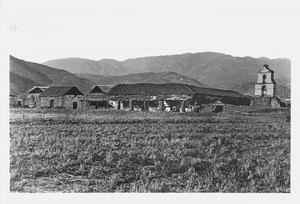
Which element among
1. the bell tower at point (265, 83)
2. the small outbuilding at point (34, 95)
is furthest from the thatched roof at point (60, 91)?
the bell tower at point (265, 83)

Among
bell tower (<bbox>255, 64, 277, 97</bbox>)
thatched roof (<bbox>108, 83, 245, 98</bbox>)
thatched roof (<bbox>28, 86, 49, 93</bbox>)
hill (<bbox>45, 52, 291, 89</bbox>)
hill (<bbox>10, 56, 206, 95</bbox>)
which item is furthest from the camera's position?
thatched roof (<bbox>28, 86, 49, 93</bbox>)

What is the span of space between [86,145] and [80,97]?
1.36m

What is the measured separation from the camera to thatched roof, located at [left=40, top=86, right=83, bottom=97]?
852cm

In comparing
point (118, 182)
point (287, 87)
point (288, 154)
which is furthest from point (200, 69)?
point (118, 182)

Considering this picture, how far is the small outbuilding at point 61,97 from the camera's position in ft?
27.8

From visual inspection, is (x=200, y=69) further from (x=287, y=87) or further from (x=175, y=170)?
(x=175, y=170)

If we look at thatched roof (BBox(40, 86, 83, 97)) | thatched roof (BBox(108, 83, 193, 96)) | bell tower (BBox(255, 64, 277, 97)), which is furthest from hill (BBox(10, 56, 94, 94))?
bell tower (BBox(255, 64, 277, 97))

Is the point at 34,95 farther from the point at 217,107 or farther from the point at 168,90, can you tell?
the point at 217,107

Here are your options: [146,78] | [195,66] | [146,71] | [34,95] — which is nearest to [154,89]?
[146,78]

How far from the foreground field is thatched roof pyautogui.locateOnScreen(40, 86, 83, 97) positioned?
0.46 meters

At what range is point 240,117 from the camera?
27.7ft

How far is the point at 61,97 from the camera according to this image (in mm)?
8602

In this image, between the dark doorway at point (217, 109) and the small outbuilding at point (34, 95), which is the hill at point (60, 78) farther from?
the dark doorway at point (217, 109)

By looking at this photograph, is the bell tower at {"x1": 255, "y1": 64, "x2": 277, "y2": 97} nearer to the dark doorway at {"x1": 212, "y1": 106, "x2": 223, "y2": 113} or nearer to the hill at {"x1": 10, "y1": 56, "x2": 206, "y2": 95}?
the dark doorway at {"x1": 212, "y1": 106, "x2": 223, "y2": 113}
